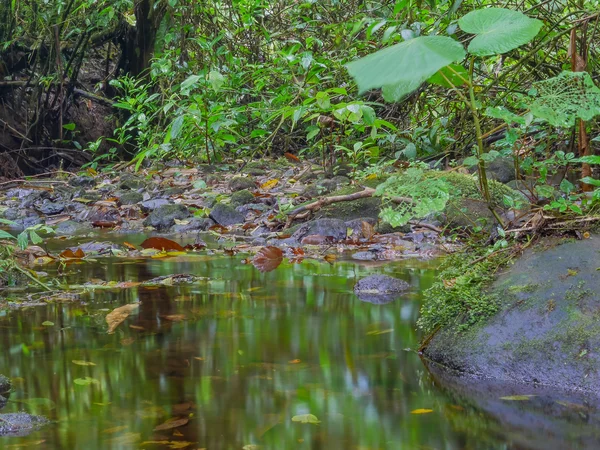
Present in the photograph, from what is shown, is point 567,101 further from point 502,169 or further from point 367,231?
point 502,169

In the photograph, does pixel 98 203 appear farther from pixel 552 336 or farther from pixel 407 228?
pixel 552 336

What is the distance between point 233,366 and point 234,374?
0.23ft

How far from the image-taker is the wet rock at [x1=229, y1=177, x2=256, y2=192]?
6184 millimetres

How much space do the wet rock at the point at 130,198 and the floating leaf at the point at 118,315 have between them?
3784mm

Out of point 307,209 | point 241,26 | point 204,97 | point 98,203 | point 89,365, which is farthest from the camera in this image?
point 241,26

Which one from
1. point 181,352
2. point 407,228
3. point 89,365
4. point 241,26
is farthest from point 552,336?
point 241,26

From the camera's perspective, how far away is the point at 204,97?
6.83 meters

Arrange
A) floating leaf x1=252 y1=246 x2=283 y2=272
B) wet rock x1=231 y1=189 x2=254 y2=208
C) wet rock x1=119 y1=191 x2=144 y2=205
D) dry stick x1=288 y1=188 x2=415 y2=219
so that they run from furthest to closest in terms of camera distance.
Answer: wet rock x1=119 y1=191 x2=144 y2=205, wet rock x1=231 y1=189 x2=254 y2=208, dry stick x1=288 y1=188 x2=415 y2=219, floating leaf x1=252 y1=246 x2=283 y2=272

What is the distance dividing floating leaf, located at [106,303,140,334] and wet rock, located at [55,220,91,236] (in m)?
2.81

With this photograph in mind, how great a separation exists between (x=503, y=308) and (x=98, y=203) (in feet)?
16.3

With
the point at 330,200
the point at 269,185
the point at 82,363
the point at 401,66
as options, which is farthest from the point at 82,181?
the point at 401,66

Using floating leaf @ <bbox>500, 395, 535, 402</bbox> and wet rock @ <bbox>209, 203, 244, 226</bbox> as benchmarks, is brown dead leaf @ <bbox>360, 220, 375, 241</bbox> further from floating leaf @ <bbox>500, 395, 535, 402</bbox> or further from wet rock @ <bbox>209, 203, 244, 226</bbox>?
floating leaf @ <bbox>500, 395, 535, 402</bbox>

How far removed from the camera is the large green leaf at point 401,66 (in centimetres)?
109

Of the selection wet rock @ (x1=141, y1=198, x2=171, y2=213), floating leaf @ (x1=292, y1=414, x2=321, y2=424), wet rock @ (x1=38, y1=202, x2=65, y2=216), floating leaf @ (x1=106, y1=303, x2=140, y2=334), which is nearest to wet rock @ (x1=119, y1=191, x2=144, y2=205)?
wet rock @ (x1=141, y1=198, x2=171, y2=213)
